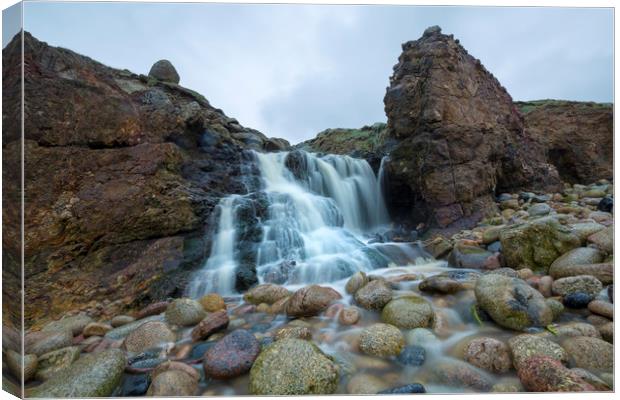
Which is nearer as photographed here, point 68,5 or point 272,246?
point 68,5

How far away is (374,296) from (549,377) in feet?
4.62

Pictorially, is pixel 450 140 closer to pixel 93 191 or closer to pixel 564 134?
pixel 564 134

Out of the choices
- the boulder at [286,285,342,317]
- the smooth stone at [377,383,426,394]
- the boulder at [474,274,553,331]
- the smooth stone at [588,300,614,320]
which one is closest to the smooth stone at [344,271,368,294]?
the boulder at [286,285,342,317]

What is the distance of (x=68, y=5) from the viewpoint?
86.3 inches

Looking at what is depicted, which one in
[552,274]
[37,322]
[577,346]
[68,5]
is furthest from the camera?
[552,274]

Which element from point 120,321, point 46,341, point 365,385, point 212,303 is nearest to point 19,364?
point 46,341

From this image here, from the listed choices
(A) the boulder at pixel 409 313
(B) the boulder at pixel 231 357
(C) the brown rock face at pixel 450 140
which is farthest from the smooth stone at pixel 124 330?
(C) the brown rock face at pixel 450 140

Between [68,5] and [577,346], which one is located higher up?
[68,5]

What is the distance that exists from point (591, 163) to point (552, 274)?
5.26 metres

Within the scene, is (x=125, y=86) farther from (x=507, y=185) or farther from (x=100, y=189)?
(x=507, y=185)

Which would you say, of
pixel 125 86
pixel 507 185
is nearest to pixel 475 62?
pixel 507 185

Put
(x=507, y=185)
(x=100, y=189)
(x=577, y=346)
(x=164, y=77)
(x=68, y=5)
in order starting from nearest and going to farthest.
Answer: (x=577, y=346) < (x=68, y=5) < (x=100, y=189) < (x=164, y=77) < (x=507, y=185)

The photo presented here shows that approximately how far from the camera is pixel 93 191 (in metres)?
3.27

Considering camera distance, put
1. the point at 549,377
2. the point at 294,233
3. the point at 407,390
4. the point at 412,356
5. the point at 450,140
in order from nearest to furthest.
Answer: the point at 549,377, the point at 407,390, the point at 412,356, the point at 294,233, the point at 450,140
